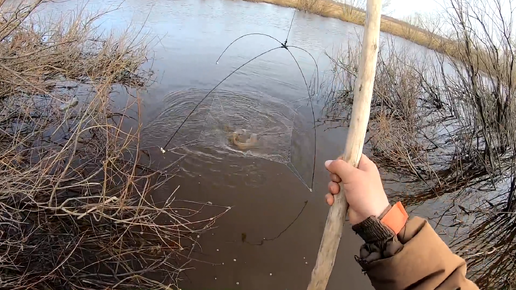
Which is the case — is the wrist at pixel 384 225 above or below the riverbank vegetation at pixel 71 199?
above

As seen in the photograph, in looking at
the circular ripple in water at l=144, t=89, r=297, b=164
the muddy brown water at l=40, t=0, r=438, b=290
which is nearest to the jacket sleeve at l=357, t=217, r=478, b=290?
the muddy brown water at l=40, t=0, r=438, b=290

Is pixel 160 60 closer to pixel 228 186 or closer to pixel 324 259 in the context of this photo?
pixel 228 186

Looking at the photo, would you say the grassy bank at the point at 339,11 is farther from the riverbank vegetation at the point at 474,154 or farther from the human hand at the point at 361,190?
the human hand at the point at 361,190

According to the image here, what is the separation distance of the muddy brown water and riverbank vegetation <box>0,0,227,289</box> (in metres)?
0.37

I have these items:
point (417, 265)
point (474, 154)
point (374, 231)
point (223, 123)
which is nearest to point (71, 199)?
point (374, 231)

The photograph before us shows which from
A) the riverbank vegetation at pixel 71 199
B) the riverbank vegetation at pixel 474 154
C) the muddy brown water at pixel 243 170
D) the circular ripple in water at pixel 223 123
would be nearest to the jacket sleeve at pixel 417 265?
the riverbank vegetation at pixel 71 199

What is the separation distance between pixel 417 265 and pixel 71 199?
3143mm

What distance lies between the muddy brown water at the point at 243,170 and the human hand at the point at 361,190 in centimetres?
280

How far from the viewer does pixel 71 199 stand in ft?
11.3

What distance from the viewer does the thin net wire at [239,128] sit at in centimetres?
652

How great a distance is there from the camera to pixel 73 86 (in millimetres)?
7320

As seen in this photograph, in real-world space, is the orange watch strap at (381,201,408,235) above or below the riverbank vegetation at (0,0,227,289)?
above

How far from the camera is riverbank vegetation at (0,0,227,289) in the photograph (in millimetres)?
3328

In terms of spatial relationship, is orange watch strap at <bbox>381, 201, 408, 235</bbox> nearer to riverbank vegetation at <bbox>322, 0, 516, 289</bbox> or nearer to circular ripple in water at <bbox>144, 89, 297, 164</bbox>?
riverbank vegetation at <bbox>322, 0, 516, 289</bbox>
